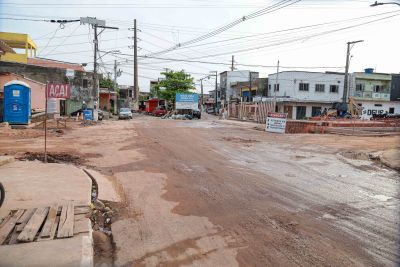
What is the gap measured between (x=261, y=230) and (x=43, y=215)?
3582 mm

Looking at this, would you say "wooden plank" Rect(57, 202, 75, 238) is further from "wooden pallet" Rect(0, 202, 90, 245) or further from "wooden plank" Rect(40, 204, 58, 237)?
"wooden plank" Rect(40, 204, 58, 237)

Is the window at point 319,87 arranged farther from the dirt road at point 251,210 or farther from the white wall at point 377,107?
the dirt road at point 251,210

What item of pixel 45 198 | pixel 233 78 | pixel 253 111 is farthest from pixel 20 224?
pixel 233 78

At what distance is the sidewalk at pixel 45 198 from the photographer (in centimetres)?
451

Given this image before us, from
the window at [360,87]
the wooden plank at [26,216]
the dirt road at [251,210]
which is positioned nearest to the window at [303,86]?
the window at [360,87]

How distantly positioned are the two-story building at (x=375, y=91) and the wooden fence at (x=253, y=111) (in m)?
19.7

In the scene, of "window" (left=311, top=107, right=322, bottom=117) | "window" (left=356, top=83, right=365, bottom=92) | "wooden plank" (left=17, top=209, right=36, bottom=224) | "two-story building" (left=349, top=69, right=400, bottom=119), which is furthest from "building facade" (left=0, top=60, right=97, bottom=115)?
"window" (left=356, top=83, right=365, bottom=92)

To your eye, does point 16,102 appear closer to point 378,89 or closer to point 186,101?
point 186,101

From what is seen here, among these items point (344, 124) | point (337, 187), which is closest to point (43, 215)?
point (337, 187)

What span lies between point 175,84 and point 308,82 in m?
22.9

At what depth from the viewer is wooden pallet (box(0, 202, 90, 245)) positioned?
5.17 metres

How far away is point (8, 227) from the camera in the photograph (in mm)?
5453

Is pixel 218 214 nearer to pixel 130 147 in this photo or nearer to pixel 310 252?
pixel 310 252

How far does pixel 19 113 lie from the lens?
2466 centimetres
